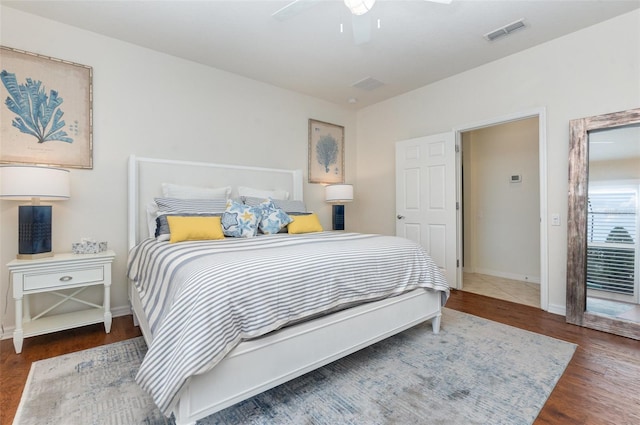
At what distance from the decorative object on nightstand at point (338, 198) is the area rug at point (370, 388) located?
2.39m

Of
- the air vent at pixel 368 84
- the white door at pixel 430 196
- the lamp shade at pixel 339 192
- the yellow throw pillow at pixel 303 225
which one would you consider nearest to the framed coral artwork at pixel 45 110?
the yellow throw pillow at pixel 303 225

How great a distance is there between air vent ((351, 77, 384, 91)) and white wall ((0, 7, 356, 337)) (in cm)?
112

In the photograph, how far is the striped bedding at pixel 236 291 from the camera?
125 cm

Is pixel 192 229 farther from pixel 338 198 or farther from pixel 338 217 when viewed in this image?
pixel 338 217

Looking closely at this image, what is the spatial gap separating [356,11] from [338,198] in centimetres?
269

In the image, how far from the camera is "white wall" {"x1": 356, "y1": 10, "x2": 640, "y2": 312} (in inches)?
105

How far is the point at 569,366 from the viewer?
1980 mm

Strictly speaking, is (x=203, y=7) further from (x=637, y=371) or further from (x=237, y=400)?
(x=637, y=371)

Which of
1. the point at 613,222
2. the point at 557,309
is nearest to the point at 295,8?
the point at 613,222

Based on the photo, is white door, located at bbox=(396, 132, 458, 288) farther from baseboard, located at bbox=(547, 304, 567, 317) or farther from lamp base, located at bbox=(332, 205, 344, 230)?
baseboard, located at bbox=(547, 304, 567, 317)

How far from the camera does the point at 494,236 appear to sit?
187 inches

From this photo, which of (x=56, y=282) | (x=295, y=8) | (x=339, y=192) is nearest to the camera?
(x=295, y=8)

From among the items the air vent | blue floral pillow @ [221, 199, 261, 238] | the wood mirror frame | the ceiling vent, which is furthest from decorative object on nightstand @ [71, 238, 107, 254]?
the wood mirror frame

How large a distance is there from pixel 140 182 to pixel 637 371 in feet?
13.9
